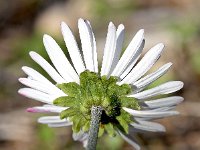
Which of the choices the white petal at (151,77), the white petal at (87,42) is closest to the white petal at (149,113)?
the white petal at (151,77)

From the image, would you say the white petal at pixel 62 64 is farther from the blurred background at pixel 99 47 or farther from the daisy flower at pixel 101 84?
the blurred background at pixel 99 47

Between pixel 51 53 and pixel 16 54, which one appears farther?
pixel 16 54

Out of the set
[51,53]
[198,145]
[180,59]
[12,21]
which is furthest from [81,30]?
[12,21]

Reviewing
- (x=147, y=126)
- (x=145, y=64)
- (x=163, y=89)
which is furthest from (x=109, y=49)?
(x=147, y=126)

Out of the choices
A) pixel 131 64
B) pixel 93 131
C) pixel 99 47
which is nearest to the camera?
pixel 93 131

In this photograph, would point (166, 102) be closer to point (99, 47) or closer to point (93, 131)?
point (93, 131)

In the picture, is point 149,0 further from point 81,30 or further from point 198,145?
point 81,30
